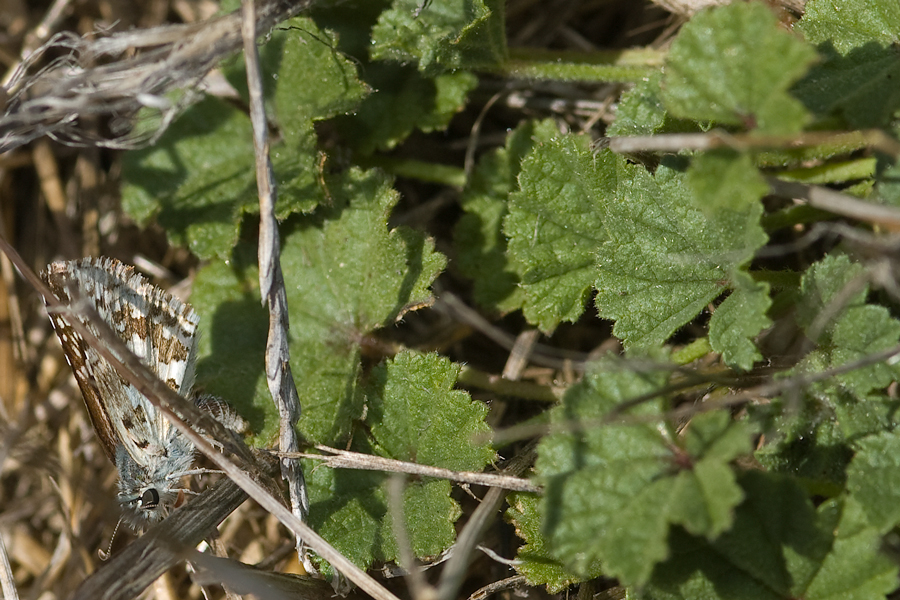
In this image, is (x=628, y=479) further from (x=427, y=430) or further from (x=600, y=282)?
(x=427, y=430)

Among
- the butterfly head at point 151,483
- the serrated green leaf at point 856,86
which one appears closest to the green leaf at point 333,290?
the butterfly head at point 151,483

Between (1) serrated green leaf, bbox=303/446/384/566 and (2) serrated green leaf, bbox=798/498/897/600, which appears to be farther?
(1) serrated green leaf, bbox=303/446/384/566

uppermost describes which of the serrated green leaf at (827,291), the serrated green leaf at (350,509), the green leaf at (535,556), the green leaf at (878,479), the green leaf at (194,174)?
the green leaf at (194,174)

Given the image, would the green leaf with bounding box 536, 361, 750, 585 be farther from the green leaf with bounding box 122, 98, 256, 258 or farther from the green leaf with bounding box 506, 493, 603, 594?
the green leaf with bounding box 122, 98, 256, 258

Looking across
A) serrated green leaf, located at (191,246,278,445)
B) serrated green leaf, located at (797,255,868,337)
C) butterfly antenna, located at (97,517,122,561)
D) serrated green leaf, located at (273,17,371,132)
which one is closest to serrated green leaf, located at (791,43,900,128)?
serrated green leaf, located at (797,255,868,337)

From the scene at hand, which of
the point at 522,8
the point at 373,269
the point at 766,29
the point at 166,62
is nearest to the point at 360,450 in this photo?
the point at 373,269

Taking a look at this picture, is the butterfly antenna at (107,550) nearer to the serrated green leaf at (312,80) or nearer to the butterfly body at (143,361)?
the butterfly body at (143,361)
